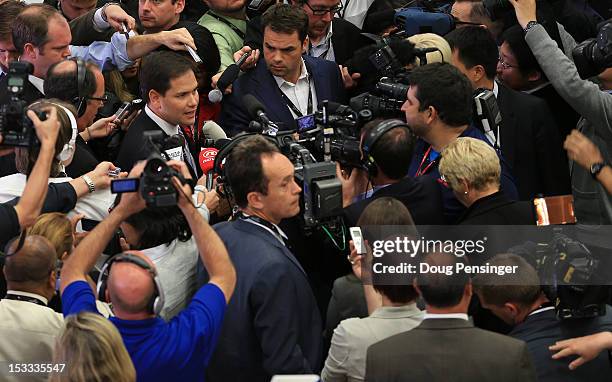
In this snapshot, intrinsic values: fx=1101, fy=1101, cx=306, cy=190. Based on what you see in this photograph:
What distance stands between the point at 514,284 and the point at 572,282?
244 mm

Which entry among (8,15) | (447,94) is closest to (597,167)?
(447,94)

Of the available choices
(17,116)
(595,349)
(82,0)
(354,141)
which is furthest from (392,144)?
(82,0)

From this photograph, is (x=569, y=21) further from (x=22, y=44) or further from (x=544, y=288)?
(x=22, y=44)

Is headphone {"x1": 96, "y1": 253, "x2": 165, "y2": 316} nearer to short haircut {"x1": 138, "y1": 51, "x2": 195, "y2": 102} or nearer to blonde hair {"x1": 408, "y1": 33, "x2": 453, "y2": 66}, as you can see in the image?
short haircut {"x1": 138, "y1": 51, "x2": 195, "y2": 102}

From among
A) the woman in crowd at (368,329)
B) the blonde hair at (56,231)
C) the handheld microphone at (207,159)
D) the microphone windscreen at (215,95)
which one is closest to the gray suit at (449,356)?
the woman in crowd at (368,329)

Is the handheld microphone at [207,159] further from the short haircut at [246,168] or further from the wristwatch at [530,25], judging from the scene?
the wristwatch at [530,25]

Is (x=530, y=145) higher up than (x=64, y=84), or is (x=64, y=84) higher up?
(x=64, y=84)

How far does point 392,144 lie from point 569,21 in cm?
219

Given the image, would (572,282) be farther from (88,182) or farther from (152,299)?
(88,182)

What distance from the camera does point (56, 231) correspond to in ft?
14.8

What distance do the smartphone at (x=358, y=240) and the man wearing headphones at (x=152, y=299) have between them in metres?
0.66

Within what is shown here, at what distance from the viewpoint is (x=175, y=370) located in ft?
A: 12.7

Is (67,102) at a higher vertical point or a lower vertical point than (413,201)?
higher

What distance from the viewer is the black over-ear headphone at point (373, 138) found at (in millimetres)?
4969
